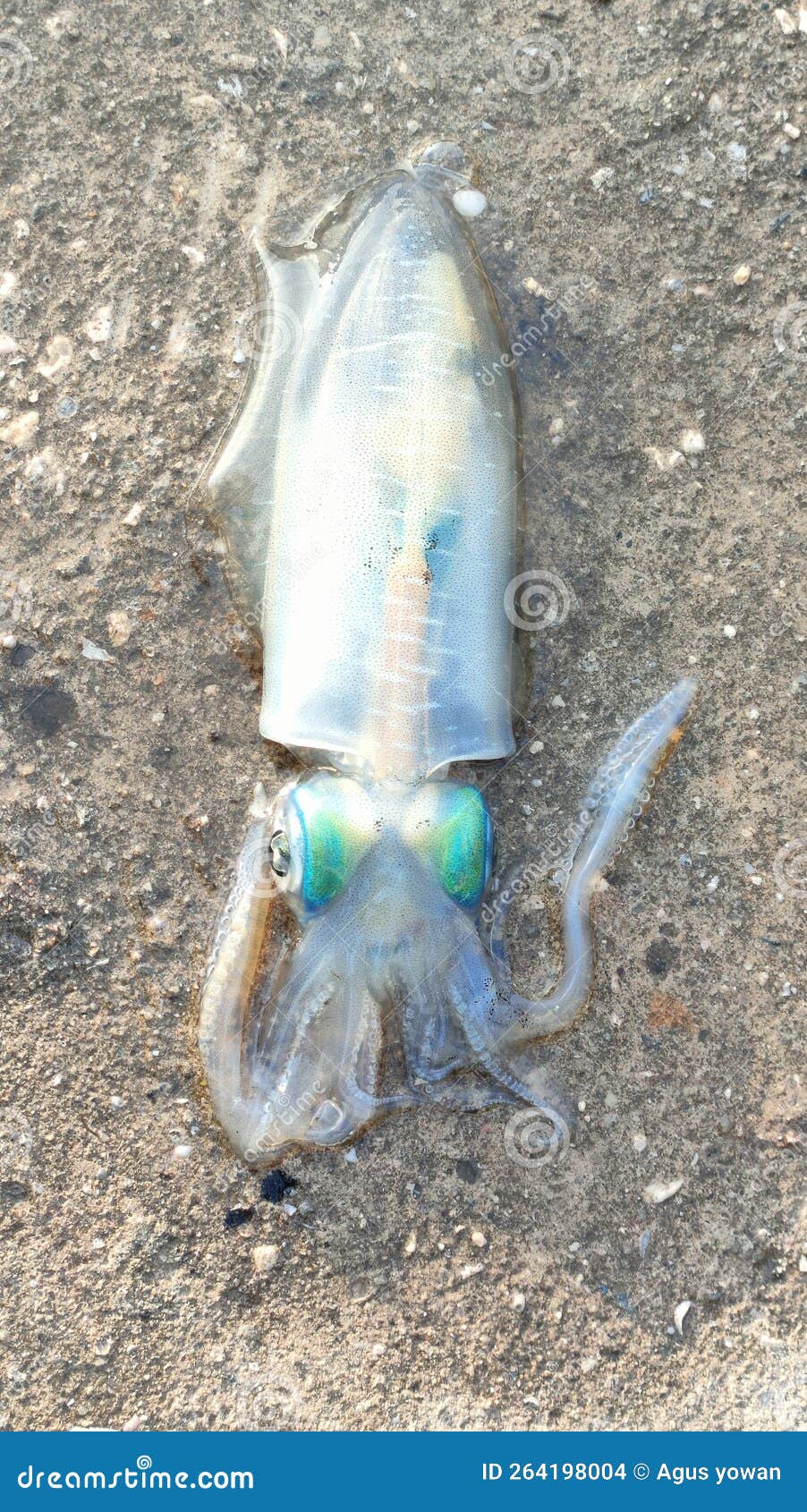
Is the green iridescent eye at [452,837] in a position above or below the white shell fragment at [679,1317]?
above

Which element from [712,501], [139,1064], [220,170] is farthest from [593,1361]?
[220,170]

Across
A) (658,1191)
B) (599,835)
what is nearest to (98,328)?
(599,835)

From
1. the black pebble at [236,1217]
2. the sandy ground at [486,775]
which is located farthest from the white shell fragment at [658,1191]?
the black pebble at [236,1217]

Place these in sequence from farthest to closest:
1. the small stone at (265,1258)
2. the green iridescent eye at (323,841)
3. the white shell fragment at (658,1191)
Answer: the white shell fragment at (658,1191) < the small stone at (265,1258) < the green iridescent eye at (323,841)

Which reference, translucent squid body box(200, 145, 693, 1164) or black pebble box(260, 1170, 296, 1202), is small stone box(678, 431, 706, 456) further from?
black pebble box(260, 1170, 296, 1202)

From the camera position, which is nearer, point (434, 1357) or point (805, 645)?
point (434, 1357)

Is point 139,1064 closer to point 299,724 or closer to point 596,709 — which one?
point 299,724

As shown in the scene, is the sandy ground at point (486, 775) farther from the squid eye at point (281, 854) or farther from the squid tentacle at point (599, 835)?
the squid eye at point (281, 854)
